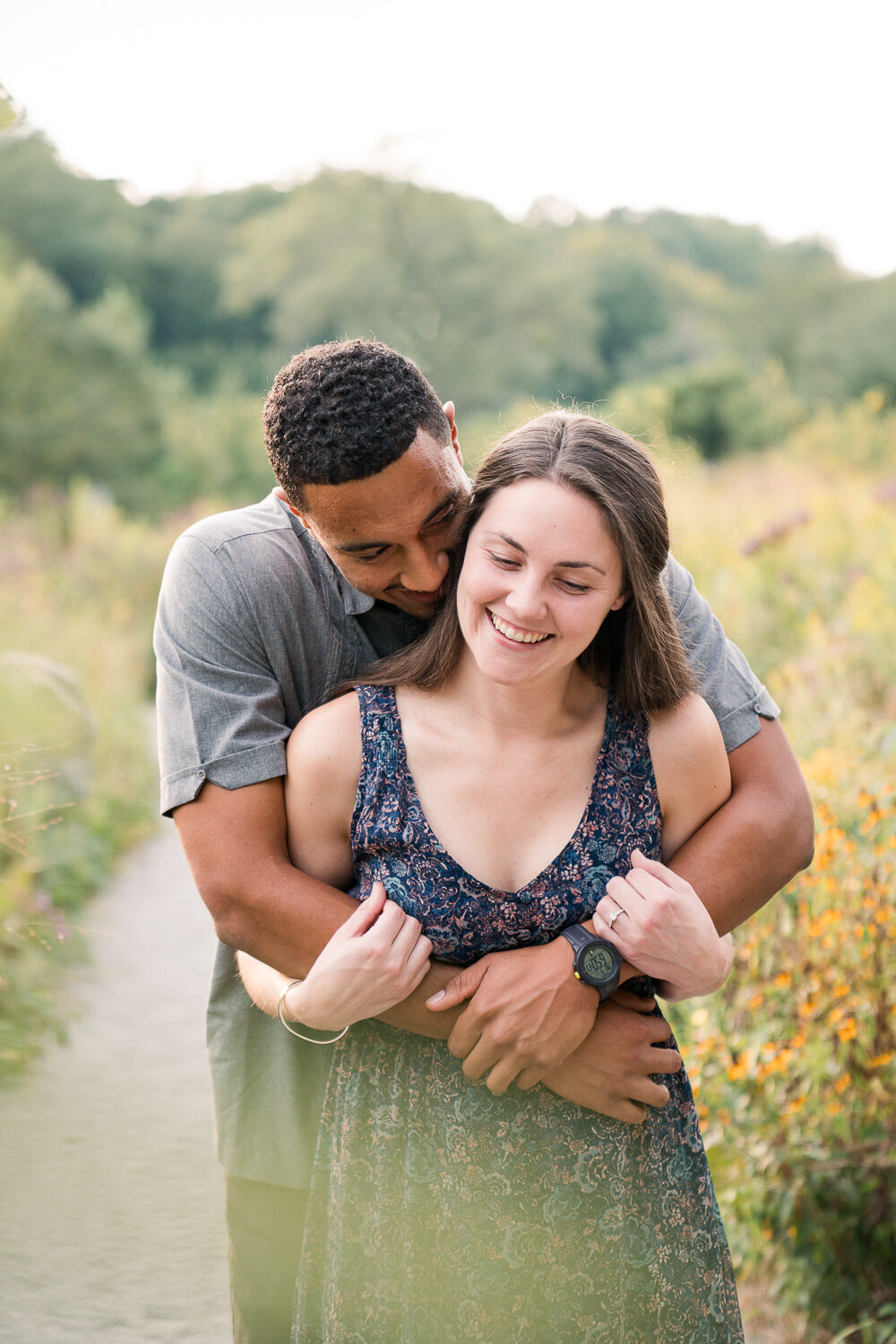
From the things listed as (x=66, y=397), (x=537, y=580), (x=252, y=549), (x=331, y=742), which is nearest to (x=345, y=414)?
(x=252, y=549)

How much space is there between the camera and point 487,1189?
170cm

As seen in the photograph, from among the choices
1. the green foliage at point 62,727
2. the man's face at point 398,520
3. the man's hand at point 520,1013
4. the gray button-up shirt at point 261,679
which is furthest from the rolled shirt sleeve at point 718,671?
the green foliage at point 62,727

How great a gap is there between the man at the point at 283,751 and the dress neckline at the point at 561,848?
0.36 ft

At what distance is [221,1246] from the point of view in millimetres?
3666

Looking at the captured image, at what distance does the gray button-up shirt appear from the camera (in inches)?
70.1

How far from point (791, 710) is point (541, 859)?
3.51 meters

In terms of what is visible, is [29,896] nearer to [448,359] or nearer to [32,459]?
[32,459]

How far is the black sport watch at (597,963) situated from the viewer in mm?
1674

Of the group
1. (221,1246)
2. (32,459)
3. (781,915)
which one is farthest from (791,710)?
(32,459)

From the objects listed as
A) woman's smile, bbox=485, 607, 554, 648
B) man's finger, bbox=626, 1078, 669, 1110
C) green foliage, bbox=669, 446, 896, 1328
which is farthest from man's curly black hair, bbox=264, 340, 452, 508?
man's finger, bbox=626, 1078, 669, 1110

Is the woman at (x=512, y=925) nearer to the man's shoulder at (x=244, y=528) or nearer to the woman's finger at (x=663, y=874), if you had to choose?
the woman's finger at (x=663, y=874)

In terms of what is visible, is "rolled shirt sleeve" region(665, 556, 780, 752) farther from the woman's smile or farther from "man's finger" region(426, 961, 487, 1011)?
"man's finger" region(426, 961, 487, 1011)

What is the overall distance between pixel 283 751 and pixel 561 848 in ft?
1.57

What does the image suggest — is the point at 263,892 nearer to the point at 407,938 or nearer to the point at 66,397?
the point at 407,938
